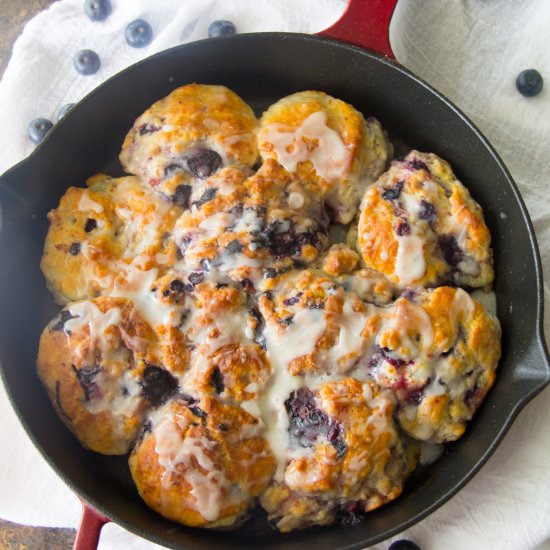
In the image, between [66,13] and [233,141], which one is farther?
[66,13]

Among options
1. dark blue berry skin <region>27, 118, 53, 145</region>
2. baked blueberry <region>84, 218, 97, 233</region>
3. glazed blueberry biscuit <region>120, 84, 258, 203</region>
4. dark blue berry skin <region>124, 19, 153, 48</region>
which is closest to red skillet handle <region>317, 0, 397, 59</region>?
glazed blueberry biscuit <region>120, 84, 258, 203</region>

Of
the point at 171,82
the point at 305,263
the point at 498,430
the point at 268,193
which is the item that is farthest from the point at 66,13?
the point at 498,430

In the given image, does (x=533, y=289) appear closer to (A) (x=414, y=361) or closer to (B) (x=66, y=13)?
(A) (x=414, y=361)

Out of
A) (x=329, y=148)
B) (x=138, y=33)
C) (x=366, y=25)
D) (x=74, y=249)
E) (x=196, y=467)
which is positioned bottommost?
(x=196, y=467)

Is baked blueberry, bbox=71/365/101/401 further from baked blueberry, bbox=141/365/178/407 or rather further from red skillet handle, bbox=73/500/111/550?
red skillet handle, bbox=73/500/111/550

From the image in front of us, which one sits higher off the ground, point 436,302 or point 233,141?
point 233,141

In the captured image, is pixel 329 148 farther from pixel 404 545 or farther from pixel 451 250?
pixel 404 545

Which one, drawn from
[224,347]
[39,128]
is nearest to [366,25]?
[224,347]
